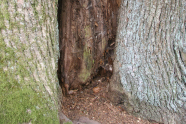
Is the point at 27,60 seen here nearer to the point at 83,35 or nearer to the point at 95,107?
the point at 83,35

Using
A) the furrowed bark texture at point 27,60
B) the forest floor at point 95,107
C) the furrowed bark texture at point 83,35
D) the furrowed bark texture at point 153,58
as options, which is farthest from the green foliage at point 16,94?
the furrowed bark texture at point 153,58

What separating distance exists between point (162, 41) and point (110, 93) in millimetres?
1032

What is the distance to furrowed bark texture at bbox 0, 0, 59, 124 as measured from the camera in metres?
1.63

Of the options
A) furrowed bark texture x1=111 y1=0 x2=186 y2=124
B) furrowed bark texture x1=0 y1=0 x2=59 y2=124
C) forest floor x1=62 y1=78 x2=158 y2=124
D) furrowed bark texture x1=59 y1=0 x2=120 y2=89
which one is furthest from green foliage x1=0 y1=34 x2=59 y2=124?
furrowed bark texture x1=111 y1=0 x2=186 y2=124

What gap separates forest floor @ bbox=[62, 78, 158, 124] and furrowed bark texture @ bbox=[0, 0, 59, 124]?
433 mm

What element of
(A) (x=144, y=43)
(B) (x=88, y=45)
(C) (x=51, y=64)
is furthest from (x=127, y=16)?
(C) (x=51, y=64)

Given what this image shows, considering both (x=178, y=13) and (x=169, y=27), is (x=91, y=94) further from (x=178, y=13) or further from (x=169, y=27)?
(x=178, y=13)

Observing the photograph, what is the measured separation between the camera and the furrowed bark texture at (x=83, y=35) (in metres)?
2.32

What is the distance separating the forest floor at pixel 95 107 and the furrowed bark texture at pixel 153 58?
7.7 inches

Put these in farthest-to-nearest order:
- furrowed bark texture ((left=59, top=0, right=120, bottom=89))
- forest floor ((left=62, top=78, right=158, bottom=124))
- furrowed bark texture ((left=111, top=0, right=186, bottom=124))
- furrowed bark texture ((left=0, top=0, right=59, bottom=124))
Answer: furrowed bark texture ((left=59, top=0, right=120, bottom=89)) < forest floor ((left=62, top=78, right=158, bottom=124)) < furrowed bark texture ((left=111, top=0, right=186, bottom=124)) < furrowed bark texture ((left=0, top=0, right=59, bottom=124))

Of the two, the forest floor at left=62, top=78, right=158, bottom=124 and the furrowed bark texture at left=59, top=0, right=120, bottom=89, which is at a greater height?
the furrowed bark texture at left=59, top=0, right=120, bottom=89

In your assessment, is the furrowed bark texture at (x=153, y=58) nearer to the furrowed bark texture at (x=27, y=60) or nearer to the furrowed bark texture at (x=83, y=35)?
the furrowed bark texture at (x=83, y=35)

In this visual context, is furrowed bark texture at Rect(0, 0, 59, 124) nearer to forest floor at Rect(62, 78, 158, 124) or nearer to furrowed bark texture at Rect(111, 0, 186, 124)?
forest floor at Rect(62, 78, 158, 124)

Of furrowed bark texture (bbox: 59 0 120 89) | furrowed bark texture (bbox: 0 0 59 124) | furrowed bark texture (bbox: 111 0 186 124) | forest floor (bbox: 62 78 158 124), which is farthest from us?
furrowed bark texture (bbox: 59 0 120 89)
